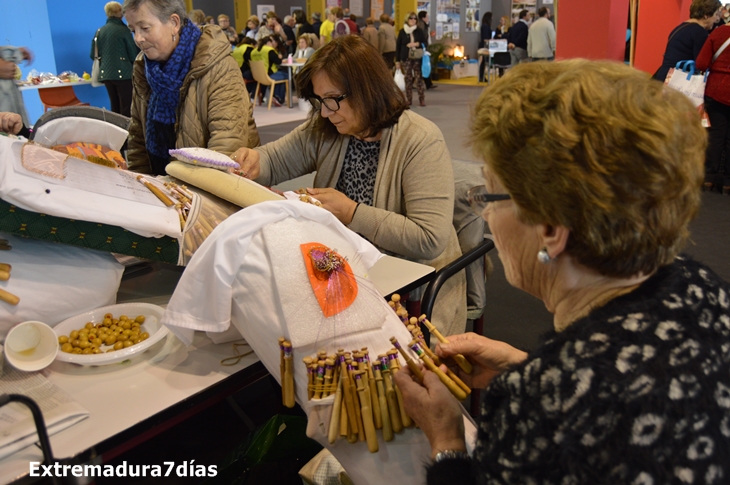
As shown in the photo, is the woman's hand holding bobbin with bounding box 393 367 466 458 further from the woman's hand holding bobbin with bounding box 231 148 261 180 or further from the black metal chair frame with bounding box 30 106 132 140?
the black metal chair frame with bounding box 30 106 132 140

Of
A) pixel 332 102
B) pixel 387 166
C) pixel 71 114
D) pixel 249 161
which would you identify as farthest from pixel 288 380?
pixel 71 114

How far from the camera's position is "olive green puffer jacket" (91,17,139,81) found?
259 inches

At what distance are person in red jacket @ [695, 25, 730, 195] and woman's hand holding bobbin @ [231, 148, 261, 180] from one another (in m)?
3.93

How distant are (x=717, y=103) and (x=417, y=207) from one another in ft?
14.5

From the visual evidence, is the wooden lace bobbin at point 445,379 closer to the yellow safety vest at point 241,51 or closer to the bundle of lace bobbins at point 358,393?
the bundle of lace bobbins at point 358,393

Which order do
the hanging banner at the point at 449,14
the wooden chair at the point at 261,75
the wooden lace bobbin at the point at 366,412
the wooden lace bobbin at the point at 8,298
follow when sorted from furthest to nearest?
the hanging banner at the point at 449,14 → the wooden chair at the point at 261,75 → the wooden lace bobbin at the point at 8,298 → the wooden lace bobbin at the point at 366,412

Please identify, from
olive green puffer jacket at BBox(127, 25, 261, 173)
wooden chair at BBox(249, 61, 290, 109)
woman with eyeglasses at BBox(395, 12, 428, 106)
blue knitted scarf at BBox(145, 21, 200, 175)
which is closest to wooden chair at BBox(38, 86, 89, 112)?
wooden chair at BBox(249, 61, 290, 109)

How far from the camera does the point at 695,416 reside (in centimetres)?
82

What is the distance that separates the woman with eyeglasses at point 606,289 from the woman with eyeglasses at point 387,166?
A: 971 mm

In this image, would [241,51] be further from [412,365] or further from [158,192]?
[412,365]

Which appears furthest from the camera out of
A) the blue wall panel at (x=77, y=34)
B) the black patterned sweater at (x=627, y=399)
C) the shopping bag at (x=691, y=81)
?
the blue wall panel at (x=77, y=34)

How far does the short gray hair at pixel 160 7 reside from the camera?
7.94 feet

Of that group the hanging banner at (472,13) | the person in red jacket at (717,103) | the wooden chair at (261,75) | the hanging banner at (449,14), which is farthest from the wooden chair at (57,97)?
the hanging banner at (472,13)

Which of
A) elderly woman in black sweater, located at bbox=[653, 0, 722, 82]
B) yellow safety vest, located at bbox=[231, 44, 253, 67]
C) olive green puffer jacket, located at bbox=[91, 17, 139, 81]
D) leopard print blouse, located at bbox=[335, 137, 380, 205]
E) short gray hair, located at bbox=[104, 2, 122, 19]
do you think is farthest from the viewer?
yellow safety vest, located at bbox=[231, 44, 253, 67]
